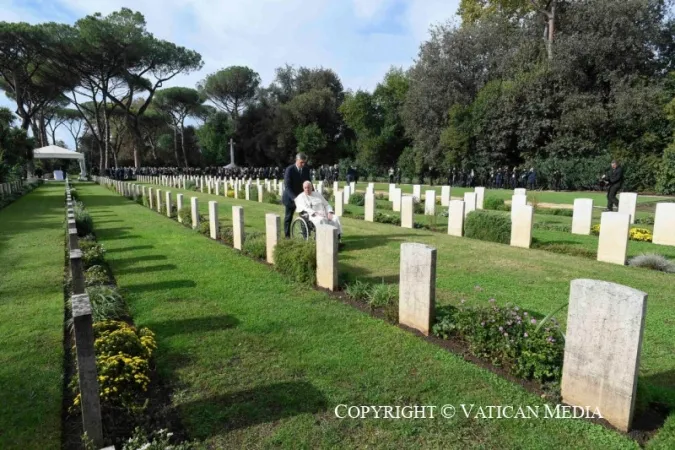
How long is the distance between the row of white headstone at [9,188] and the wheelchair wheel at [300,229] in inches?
702

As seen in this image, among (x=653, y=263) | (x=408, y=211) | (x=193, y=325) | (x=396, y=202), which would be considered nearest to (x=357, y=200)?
(x=396, y=202)

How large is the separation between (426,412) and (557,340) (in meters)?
1.25

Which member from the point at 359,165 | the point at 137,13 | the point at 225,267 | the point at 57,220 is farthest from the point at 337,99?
the point at 225,267

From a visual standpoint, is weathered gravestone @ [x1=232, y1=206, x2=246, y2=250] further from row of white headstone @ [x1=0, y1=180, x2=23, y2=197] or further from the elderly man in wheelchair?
row of white headstone @ [x1=0, y1=180, x2=23, y2=197]

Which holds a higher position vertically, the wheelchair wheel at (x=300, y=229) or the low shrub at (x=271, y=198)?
the wheelchair wheel at (x=300, y=229)

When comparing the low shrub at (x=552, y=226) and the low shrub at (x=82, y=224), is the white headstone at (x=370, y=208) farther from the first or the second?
the low shrub at (x=82, y=224)

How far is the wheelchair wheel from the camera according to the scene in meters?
Answer: 7.54

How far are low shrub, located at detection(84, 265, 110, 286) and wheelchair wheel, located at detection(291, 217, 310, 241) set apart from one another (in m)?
3.00

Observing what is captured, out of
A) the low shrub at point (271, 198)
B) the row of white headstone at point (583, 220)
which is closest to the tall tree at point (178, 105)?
the low shrub at point (271, 198)

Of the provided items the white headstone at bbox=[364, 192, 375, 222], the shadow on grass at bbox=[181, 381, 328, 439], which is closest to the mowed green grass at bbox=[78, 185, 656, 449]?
the shadow on grass at bbox=[181, 381, 328, 439]

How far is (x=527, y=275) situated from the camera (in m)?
6.25

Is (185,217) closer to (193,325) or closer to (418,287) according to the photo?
(193,325)

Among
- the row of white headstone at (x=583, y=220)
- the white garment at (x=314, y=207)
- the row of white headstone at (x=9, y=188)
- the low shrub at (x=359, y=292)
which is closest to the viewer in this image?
the low shrub at (x=359, y=292)

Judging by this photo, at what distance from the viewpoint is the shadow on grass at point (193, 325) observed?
4410 millimetres
